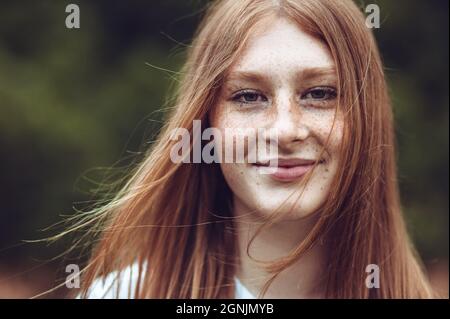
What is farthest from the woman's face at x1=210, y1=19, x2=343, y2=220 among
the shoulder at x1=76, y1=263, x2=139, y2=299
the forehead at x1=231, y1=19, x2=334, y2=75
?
the shoulder at x1=76, y1=263, x2=139, y2=299

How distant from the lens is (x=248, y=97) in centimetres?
A: 135

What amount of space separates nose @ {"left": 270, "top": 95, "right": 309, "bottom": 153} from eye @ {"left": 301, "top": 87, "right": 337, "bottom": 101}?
33 millimetres

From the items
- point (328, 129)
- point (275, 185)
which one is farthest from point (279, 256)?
point (328, 129)

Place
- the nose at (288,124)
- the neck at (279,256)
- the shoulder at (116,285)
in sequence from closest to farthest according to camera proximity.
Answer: the nose at (288,124), the neck at (279,256), the shoulder at (116,285)

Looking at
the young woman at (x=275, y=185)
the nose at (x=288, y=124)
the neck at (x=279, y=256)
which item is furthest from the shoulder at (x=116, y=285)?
the nose at (x=288, y=124)

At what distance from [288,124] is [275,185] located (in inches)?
5.4

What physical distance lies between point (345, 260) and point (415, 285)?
0.71 ft

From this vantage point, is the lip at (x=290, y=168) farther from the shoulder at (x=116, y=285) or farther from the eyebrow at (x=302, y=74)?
the shoulder at (x=116, y=285)

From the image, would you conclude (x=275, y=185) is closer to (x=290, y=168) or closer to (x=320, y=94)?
(x=290, y=168)

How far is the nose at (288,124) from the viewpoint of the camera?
4.23 feet

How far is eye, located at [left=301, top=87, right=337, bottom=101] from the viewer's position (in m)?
1.32

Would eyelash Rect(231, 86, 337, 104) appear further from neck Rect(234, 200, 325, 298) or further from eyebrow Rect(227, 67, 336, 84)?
neck Rect(234, 200, 325, 298)
